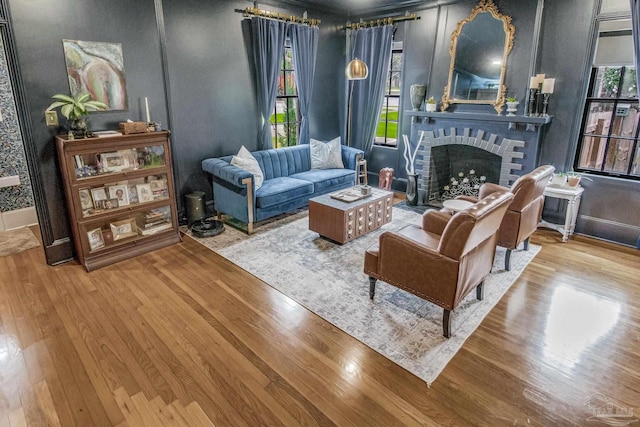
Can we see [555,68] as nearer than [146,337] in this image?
No

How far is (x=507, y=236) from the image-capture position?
3504mm

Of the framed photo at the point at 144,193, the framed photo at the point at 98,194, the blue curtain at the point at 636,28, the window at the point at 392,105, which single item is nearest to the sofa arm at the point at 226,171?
the framed photo at the point at 144,193

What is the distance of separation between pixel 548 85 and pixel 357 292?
3159mm

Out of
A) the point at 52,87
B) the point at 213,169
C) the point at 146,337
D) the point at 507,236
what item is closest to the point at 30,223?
the point at 52,87

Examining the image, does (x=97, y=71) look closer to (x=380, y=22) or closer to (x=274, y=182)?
(x=274, y=182)

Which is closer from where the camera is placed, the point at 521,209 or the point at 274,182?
the point at 521,209

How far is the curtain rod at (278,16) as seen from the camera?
4.71 metres

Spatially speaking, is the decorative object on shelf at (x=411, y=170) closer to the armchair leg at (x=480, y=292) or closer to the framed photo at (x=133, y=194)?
the armchair leg at (x=480, y=292)

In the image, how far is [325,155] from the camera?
5.61 meters

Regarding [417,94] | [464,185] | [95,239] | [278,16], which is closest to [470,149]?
[464,185]

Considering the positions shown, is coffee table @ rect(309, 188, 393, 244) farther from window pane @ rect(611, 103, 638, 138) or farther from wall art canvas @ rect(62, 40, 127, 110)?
window pane @ rect(611, 103, 638, 138)

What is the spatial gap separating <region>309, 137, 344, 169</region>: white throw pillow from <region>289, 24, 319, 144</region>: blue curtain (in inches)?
10.9

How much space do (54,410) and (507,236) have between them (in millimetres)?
3624

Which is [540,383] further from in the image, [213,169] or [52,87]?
[52,87]
